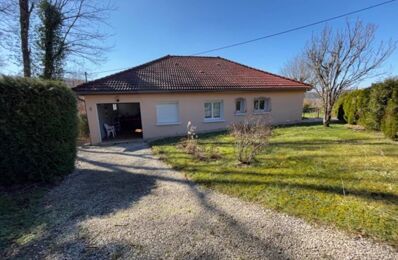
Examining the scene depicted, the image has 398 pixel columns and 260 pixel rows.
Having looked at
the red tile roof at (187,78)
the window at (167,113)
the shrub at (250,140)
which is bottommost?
the shrub at (250,140)

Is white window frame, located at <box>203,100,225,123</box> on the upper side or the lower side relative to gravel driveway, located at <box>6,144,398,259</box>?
upper

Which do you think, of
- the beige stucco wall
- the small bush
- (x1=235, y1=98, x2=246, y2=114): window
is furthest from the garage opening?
the small bush

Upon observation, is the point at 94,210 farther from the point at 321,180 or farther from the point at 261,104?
the point at 261,104

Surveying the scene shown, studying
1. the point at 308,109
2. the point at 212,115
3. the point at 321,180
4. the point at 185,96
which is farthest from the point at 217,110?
the point at 308,109

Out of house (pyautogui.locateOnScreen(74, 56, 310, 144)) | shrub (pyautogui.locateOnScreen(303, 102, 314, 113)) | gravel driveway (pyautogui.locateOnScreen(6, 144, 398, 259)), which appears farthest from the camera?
shrub (pyautogui.locateOnScreen(303, 102, 314, 113))

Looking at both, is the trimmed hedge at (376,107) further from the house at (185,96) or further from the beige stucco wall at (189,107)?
the beige stucco wall at (189,107)

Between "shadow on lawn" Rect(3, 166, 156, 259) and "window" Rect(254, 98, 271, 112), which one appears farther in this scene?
"window" Rect(254, 98, 271, 112)

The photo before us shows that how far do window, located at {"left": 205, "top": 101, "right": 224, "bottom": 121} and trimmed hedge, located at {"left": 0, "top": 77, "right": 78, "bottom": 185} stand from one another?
30.3 ft

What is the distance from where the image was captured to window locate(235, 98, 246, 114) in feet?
47.4

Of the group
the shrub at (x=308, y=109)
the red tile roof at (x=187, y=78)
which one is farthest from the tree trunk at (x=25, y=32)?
the shrub at (x=308, y=109)

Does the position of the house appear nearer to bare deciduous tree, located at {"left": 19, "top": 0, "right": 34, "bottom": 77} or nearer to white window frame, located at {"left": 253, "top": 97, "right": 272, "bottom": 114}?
white window frame, located at {"left": 253, "top": 97, "right": 272, "bottom": 114}

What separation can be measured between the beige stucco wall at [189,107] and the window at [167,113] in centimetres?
25

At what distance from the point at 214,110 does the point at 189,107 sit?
196 cm

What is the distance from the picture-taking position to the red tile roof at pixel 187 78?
11.8 metres
